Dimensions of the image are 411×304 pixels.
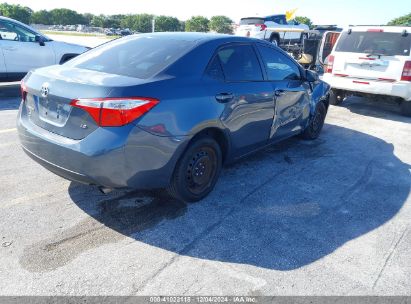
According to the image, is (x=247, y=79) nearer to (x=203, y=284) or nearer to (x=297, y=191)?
(x=297, y=191)

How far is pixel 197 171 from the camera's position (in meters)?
3.54

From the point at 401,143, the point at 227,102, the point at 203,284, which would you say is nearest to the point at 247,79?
the point at 227,102

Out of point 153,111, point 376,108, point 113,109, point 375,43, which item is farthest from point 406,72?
point 113,109

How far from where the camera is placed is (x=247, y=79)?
3.89 m

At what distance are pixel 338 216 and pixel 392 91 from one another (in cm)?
496

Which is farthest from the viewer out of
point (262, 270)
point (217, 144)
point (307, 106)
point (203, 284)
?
point (307, 106)

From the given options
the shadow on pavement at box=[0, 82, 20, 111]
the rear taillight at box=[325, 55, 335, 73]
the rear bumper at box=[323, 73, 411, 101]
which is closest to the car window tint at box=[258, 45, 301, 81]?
the rear bumper at box=[323, 73, 411, 101]

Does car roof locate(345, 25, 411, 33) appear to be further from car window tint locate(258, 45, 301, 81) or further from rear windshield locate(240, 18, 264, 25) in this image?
rear windshield locate(240, 18, 264, 25)

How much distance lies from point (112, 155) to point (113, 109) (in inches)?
13.9

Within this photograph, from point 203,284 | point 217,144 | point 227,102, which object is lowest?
point 203,284

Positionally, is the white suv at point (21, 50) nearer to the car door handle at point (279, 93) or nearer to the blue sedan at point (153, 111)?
the blue sedan at point (153, 111)

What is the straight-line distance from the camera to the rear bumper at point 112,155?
2.74 metres

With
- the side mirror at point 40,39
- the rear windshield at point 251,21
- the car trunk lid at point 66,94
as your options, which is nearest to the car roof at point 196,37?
the car trunk lid at point 66,94

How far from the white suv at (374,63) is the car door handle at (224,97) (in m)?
5.28
